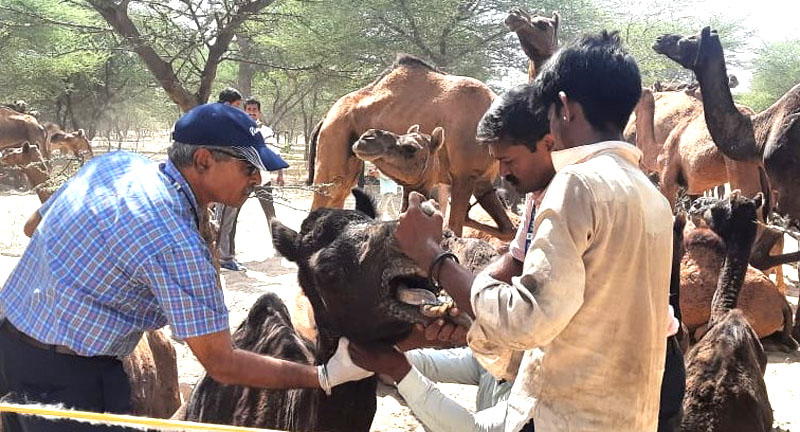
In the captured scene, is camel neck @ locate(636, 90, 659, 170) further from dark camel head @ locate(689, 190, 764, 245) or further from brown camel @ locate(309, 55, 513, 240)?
dark camel head @ locate(689, 190, 764, 245)

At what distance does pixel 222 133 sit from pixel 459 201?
497 cm

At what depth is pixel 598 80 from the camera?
A: 6.37 ft

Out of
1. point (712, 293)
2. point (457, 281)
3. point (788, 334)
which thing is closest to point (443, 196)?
point (712, 293)

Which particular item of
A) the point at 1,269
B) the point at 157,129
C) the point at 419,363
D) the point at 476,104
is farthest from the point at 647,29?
the point at 157,129

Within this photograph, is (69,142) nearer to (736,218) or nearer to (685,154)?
(685,154)

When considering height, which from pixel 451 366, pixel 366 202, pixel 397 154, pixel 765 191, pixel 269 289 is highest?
pixel 397 154

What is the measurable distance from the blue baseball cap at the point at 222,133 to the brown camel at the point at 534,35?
377 cm

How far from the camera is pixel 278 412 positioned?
3277mm

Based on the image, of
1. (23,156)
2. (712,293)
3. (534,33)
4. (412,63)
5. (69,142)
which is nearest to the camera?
(534,33)

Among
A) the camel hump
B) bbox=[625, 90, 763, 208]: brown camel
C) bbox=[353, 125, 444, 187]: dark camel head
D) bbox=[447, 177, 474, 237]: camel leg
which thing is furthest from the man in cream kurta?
bbox=[625, 90, 763, 208]: brown camel

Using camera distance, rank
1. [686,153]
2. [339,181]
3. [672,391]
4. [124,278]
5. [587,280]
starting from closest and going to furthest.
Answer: [587,280] → [124,278] → [672,391] → [339,181] → [686,153]

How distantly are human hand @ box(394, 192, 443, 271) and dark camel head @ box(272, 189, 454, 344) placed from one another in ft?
1.47

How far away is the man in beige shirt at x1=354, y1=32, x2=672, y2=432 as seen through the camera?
5.91 ft

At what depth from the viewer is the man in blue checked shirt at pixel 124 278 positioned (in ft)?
7.45
